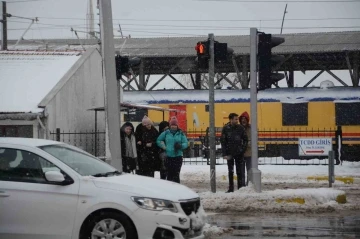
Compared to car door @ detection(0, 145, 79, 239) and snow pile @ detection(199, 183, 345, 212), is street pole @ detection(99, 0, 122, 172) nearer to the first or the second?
snow pile @ detection(199, 183, 345, 212)

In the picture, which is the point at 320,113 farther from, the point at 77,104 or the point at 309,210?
the point at 309,210

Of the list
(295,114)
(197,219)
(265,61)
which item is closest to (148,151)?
(265,61)

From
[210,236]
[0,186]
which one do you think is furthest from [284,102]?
[0,186]

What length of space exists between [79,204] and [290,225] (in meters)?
4.80

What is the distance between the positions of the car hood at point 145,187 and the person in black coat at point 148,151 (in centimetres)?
698

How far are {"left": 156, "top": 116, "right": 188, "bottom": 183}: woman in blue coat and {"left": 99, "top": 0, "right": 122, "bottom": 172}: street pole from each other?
1809 mm

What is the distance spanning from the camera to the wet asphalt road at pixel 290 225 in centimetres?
1138

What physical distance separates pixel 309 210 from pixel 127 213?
253 inches

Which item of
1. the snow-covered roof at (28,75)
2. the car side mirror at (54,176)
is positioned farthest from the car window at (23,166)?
the snow-covered roof at (28,75)

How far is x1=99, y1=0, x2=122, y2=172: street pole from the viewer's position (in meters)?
14.3

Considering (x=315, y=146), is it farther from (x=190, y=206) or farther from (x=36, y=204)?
(x=36, y=204)

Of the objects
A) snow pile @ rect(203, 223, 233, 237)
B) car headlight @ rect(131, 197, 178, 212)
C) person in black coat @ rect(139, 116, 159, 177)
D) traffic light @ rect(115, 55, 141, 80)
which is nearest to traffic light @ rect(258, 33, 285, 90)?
traffic light @ rect(115, 55, 141, 80)

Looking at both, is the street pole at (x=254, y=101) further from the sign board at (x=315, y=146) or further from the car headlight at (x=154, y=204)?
the sign board at (x=315, y=146)

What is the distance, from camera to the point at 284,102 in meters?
37.4
